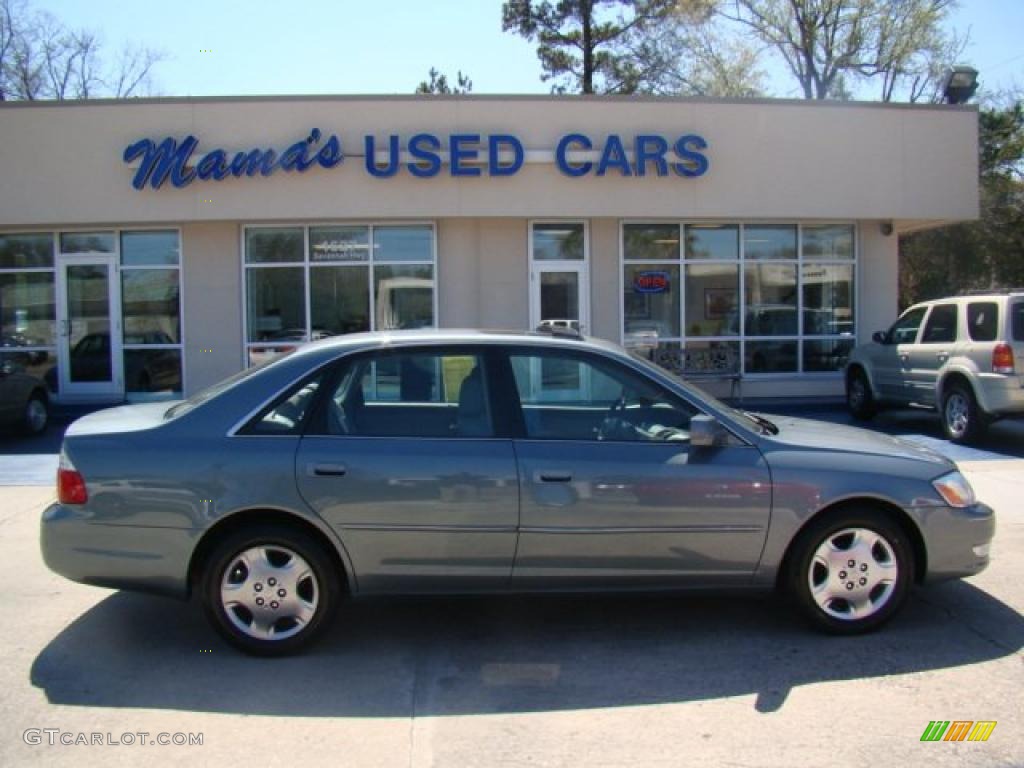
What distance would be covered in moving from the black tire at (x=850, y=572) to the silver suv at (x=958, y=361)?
6643 millimetres

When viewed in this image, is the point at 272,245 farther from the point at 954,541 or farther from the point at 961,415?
the point at 954,541

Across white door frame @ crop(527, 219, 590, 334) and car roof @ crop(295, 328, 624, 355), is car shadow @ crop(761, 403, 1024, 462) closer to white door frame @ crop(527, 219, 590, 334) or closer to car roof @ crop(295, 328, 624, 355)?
white door frame @ crop(527, 219, 590, 334)

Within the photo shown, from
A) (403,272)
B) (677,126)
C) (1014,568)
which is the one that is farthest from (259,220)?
(1014,568)

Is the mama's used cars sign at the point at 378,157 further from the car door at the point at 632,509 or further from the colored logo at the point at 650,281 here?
the car door at the point at 632,509

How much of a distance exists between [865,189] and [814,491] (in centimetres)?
1178

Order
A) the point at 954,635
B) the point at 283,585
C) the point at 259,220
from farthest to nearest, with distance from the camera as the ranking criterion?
the point at 259,220, the point at 954,635, the point at 283,585

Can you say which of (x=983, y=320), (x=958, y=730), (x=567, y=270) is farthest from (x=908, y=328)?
(x=958, y=730)

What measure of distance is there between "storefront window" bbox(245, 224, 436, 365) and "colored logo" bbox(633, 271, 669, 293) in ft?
11.0

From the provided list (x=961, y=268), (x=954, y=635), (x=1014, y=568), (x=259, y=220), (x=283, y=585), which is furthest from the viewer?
(x=961, y=268)

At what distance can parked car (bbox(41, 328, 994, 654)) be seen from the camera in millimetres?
4516

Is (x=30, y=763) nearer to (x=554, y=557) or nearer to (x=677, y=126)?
(x=554, y=557)

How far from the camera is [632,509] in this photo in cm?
458

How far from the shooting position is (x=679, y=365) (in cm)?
1488

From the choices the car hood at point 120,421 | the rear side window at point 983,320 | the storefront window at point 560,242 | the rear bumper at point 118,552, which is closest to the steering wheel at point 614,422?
the rear bumper at point 118,552
